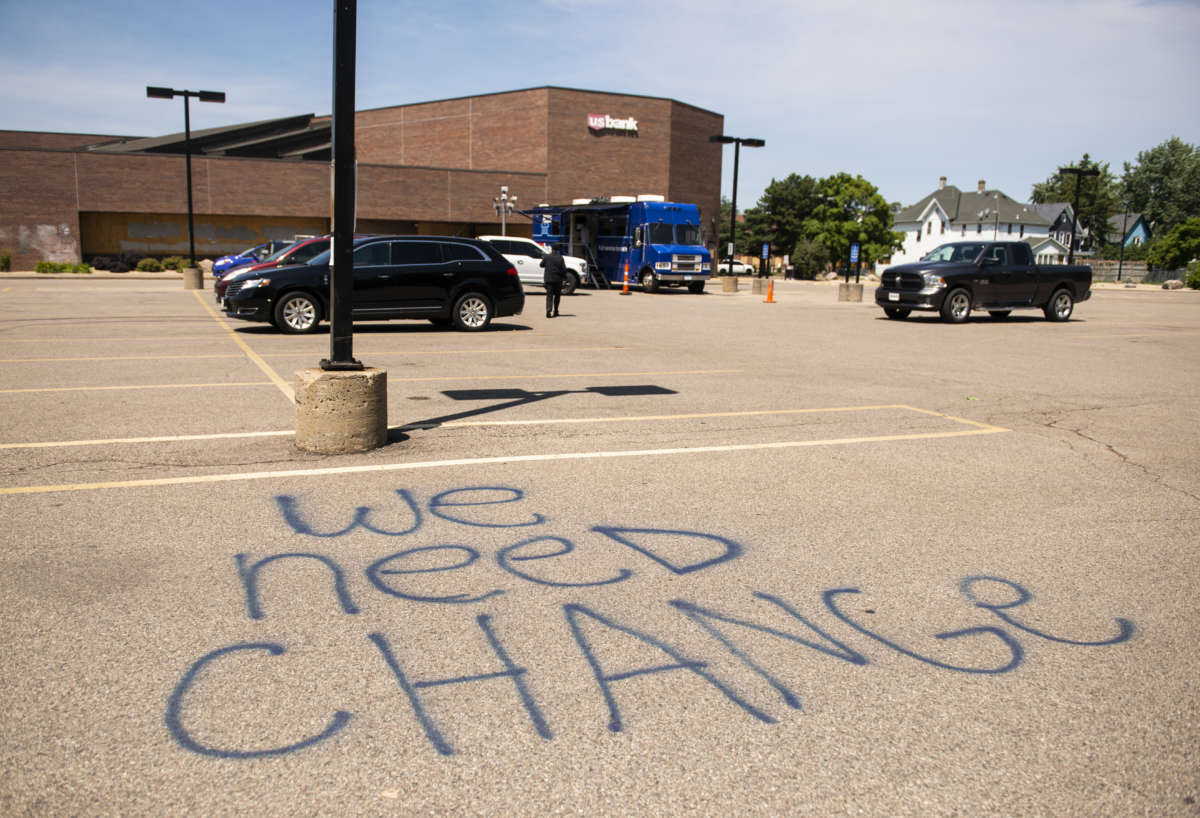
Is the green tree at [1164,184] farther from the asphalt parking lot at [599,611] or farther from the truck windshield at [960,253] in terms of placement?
the asphalt parking lot at [599,611]

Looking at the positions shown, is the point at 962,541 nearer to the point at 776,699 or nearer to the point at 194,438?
the point at 776,699

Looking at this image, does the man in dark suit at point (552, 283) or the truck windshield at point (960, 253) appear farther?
the truck windshield at point (960, 253)

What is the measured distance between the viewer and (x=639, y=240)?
32969mm

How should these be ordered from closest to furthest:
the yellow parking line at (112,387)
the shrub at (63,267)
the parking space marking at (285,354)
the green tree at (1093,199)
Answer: the yellow parking line at (112,387), the parking space marking at (285,354), the shrub at (63,267), the green tree at (1093,199)

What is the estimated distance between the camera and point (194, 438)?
7645 millimetres

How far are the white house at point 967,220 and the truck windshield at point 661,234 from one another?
7137 cm

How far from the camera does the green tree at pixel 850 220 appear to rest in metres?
84.0

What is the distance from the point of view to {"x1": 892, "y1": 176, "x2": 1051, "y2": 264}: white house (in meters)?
97.6

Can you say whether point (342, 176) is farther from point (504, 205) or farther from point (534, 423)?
point (504, 205)

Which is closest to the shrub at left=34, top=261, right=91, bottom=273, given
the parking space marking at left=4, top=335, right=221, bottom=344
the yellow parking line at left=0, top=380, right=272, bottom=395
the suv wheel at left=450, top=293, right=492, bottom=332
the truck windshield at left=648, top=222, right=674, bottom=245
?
the truck windshield at left=648, top=222, right=674, bottom=245

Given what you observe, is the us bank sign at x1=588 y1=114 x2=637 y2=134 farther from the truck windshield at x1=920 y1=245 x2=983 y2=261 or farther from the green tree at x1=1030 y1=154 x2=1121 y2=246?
the green tree at x1=1030 y1=154 x2=1121 y2=246

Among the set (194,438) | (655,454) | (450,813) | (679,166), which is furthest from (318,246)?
(679,166)

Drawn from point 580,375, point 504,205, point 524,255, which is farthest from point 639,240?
point 580,375

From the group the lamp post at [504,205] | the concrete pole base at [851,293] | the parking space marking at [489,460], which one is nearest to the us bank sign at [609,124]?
the lamp post at [504,205]
